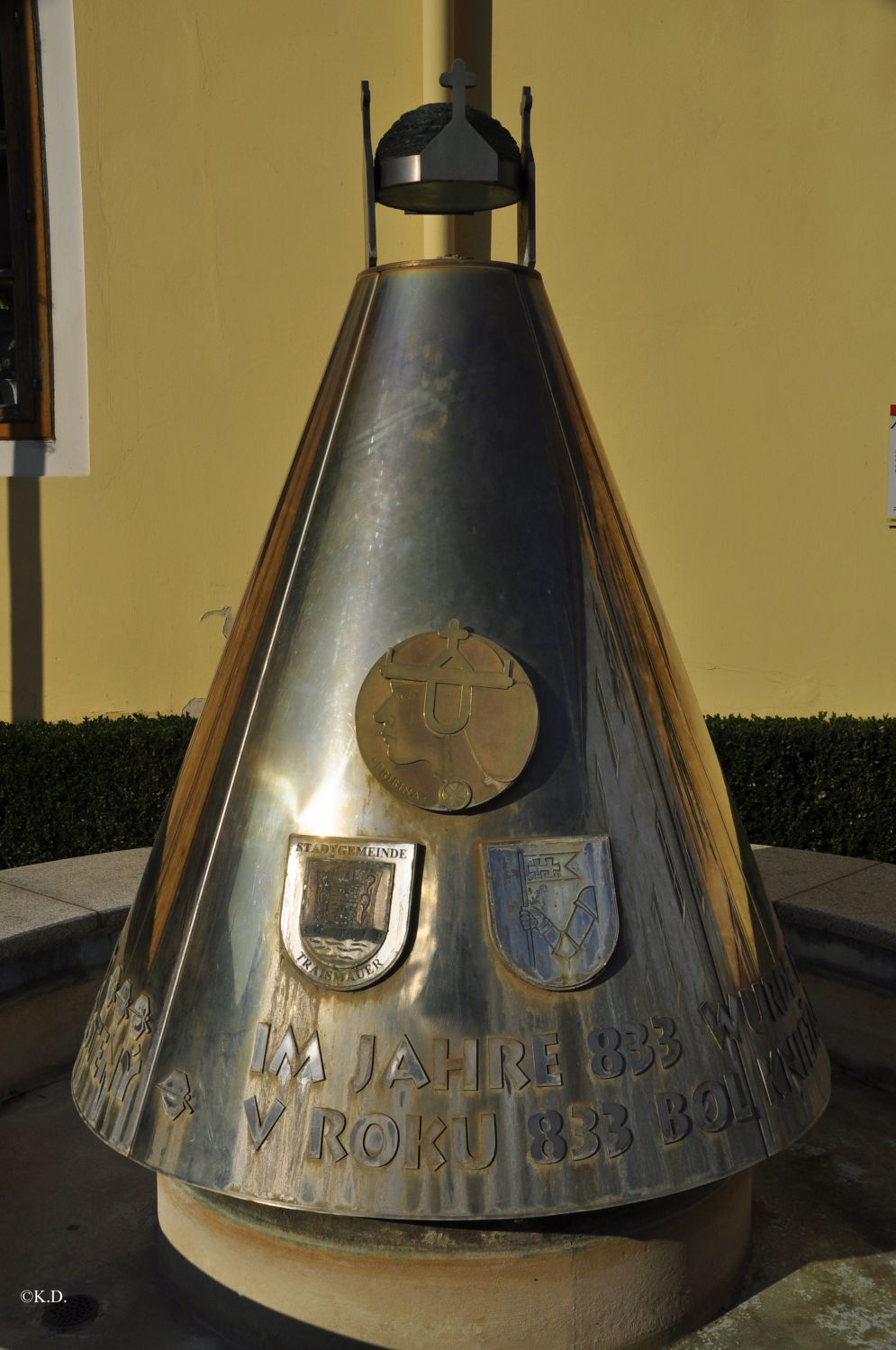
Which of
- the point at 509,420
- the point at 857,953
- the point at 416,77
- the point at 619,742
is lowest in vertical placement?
the point at 857,953

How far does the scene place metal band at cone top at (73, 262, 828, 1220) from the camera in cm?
213

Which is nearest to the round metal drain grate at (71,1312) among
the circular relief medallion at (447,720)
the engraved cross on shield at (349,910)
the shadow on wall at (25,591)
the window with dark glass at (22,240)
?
the engraved cross on shield at (349,910)

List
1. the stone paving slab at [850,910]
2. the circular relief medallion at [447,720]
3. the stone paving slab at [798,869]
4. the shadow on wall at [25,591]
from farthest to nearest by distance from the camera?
1. the shadow on wall at [25,591]
2. the stone paving slab at [798,869]
3. the stone paving slab at [850,910]
4. the circular relief medallion at [447,720]

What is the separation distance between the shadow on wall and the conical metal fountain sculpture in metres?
4.13

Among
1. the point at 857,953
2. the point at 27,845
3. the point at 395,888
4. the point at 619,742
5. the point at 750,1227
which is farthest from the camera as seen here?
the point at 27,845

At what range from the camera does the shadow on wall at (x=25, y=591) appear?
250 inches

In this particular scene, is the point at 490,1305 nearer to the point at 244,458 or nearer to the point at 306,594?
the point at 306,594

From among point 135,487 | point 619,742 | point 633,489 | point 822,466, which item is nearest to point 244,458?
point 135,487

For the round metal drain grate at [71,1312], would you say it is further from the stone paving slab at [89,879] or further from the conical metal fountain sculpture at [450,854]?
the stone paving slab at [89,879]

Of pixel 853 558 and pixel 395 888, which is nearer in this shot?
pixel 395 888

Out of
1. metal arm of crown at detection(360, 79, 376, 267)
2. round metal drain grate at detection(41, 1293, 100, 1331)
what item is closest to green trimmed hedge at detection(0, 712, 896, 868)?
round metal drain grate at detection(41, 1293, 100, 1331)

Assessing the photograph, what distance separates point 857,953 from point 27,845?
3.48 meters

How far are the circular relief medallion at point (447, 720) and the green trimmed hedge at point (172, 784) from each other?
346cm

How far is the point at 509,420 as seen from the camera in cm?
243
